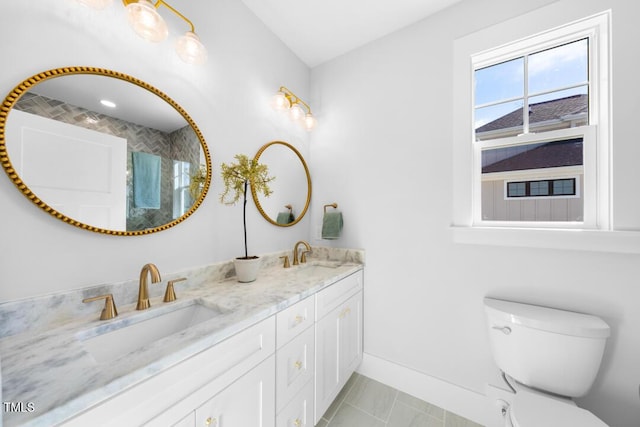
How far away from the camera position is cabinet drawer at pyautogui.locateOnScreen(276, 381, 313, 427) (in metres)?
1.01

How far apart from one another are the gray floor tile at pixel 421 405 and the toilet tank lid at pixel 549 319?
76 cm

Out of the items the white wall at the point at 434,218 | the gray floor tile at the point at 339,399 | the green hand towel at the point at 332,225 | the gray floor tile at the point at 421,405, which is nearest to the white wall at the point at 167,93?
the green hand towel at the point at 332,225

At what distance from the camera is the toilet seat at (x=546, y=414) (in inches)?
35.2

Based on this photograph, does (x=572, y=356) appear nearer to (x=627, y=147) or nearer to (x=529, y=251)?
(x=529, y=251)

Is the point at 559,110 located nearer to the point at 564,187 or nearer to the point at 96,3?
the point at 564,187

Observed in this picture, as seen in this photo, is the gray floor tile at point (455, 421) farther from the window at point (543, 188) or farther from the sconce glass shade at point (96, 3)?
the sconce glass shade at point (96, 3)

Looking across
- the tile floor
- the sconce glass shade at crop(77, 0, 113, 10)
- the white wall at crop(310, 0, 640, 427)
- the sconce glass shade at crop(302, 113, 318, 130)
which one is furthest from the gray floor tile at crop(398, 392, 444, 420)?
the sconce glass shade at crop(77, 0, 113, 10)

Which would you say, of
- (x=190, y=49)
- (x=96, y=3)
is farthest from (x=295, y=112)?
(x=96, y=3)

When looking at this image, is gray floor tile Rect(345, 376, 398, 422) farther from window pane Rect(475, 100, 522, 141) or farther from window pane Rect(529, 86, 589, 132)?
window pane Rect(529, 86, 589, 132)

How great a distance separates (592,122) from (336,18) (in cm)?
165

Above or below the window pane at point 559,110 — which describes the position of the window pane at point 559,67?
above

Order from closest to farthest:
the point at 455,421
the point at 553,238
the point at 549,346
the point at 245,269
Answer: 1. the point at 549,346
2. the point at 553,238
3. the point at 245,269
4. the point at 455,421

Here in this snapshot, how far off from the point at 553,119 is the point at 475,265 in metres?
0.95

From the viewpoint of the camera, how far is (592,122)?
3.90 feet
